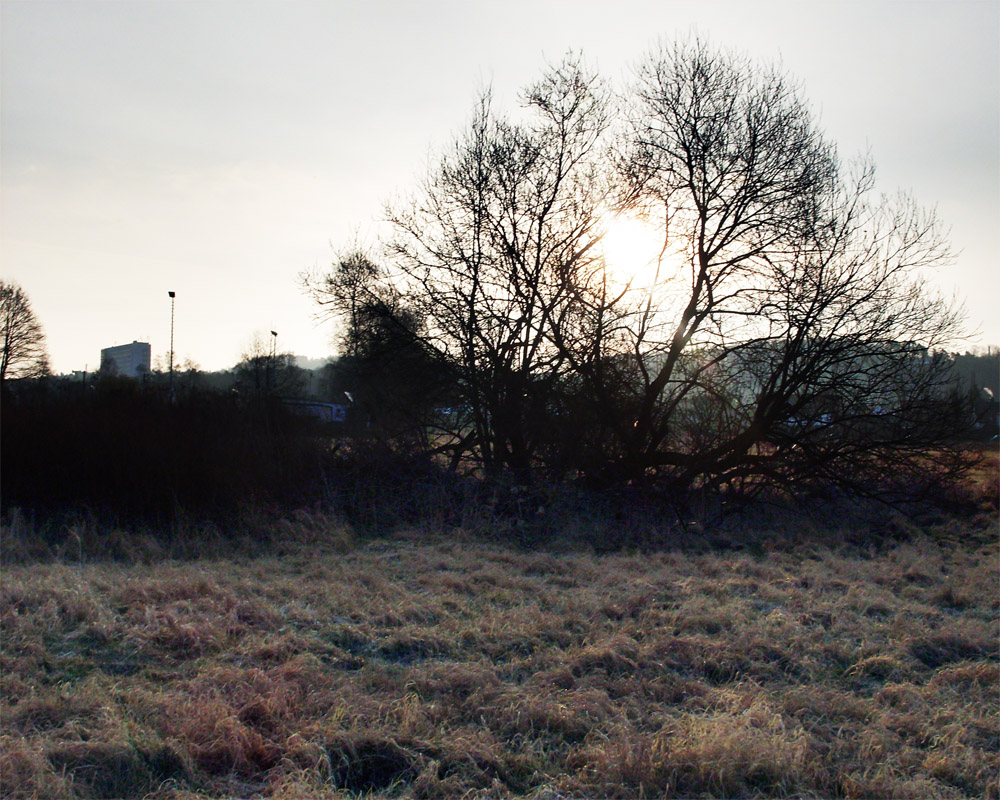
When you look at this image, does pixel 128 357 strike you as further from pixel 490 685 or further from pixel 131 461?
pixel 490 685

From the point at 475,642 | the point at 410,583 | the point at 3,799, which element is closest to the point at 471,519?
the point at 410,583

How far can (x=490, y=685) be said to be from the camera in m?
4.40

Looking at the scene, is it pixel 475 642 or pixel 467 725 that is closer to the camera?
pixel 467 725

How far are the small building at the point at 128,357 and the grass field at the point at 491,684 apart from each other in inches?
511

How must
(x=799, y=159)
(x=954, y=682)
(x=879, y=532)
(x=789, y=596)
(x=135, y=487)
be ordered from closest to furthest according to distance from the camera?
(x=954, y=682) < (x=789, y=596) < (x=135, y=487) < (x=879, y=532) < (x=799, y=159)

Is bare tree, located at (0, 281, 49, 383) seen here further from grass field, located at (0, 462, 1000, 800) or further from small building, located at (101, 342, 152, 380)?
grass field, located at (0, 462, 1000, 800)

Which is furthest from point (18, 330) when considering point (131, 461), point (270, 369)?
point (131, 461)

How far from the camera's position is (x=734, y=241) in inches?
530

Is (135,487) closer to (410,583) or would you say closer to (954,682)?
(410,583)

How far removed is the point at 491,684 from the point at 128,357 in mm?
18767

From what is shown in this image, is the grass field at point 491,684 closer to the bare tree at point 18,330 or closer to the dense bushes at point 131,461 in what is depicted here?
the dense bushes at point 131,461

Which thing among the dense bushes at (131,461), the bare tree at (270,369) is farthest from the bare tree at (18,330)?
the dense bushes at (131,461)

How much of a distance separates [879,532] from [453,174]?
10097 millimetres

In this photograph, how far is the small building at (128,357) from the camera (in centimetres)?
1959
